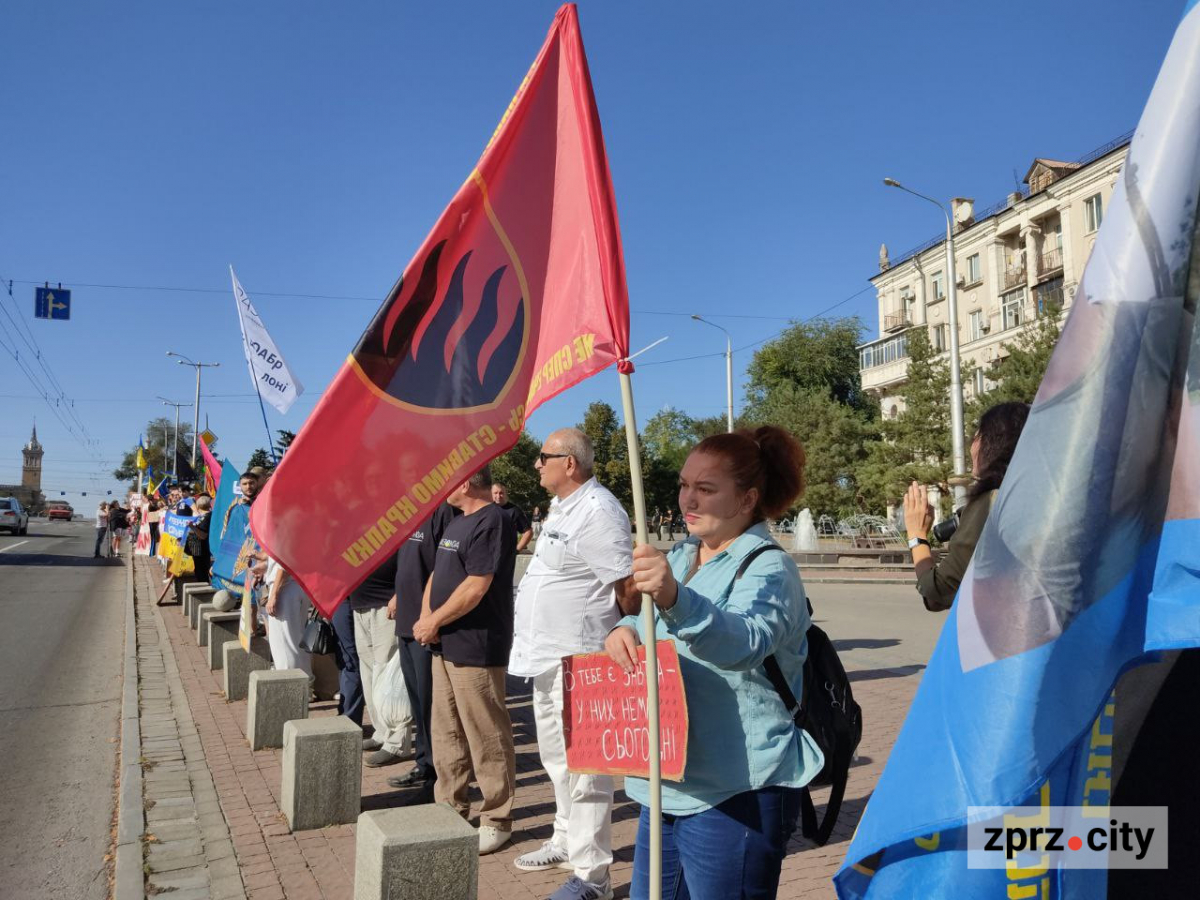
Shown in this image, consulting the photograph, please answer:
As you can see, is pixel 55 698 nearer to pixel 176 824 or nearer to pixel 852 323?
pixel 176 824

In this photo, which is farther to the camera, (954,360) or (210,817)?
(954,360)

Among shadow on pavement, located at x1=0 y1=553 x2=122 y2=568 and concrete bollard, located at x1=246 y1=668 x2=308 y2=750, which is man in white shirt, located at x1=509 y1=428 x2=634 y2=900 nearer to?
concrete bollard, located at x1=246 y1=668 x2=308 y2=750

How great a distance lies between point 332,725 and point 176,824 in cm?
105

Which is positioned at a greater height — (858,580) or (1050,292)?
(1050,292)

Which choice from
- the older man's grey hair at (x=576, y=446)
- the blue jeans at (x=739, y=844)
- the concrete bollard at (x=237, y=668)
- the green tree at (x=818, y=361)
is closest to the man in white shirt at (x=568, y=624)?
the older man's grey hair at (x=576, y=446)

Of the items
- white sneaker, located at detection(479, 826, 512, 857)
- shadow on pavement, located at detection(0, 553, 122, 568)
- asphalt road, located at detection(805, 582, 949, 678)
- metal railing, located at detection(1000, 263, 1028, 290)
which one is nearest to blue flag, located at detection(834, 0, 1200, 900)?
white sneaker, located at detection(479, 826, 512, 857)

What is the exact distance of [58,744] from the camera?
7.68 m

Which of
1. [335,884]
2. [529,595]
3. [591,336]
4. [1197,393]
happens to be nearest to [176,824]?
[335,884]

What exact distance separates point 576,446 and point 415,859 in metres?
1.91

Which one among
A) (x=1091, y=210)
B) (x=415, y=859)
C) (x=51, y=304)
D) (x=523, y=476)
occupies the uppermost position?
(x=1091, y=210)

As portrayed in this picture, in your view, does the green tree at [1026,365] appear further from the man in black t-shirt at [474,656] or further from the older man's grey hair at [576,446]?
the older man's grey hair at [576,446]

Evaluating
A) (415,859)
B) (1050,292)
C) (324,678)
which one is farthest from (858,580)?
(1050,292)

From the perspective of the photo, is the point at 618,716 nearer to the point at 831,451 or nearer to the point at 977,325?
the point at 831,451

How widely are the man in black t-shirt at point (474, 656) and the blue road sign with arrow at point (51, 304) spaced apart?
2973 centimetres
